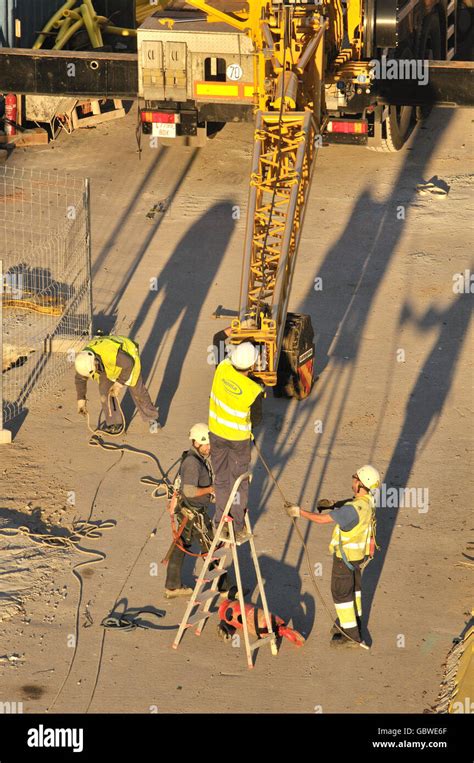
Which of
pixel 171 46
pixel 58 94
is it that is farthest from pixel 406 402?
pixel 58 94

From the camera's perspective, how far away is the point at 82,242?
66.8ft

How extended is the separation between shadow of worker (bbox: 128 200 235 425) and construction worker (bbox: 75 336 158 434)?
53 cm

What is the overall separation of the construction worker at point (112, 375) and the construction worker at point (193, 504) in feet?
9.43

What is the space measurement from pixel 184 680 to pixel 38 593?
1907 mm

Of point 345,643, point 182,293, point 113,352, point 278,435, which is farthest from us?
point 182,293

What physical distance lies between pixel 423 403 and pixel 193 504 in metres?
4.45

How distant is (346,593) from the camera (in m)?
13.0

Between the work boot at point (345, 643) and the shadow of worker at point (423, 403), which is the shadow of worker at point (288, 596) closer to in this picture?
the work boot at point (345, 643)

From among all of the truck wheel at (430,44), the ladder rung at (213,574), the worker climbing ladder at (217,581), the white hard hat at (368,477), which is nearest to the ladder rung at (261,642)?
the worker climbing ladder at (217,581)

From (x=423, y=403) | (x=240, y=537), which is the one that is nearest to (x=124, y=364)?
(x=423, y=403)

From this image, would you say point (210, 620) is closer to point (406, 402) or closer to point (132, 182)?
point (406, 402)

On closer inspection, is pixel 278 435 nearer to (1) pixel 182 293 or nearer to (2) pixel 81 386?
(2) pixel 81 386

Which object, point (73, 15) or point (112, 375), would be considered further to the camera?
point (73, 15)

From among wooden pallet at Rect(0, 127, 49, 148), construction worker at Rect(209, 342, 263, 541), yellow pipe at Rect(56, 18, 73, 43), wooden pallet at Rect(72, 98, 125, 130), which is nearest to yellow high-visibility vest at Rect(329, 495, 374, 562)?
construction worker at Rect(209, 342, 263, 541)
